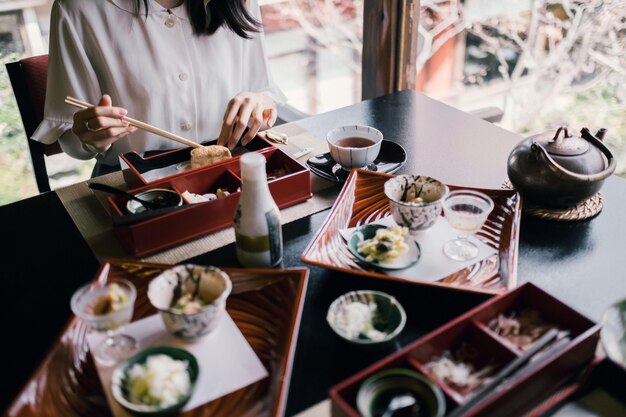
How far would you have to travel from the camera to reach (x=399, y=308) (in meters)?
0.95

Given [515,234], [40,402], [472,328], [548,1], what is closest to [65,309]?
[40,402]

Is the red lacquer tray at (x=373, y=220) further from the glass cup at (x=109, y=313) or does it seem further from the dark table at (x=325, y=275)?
the glass cup at (x=109, y=313)

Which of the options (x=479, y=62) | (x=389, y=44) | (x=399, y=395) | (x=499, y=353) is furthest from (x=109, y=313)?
(x=479, y=62)

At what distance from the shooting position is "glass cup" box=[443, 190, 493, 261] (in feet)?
3.69

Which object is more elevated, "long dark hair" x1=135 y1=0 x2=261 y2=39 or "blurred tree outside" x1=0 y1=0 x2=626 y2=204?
"long dark hair" x1=135 y1=0 x2=261 y2=39

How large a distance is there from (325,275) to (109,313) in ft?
1.40

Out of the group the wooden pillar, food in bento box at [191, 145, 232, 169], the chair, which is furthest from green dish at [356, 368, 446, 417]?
the wooden pillar

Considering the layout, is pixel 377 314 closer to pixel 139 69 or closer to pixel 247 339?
pixel 247 339

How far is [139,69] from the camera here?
1.77 meters

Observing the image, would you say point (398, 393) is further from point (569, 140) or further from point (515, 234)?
point (569, 140)

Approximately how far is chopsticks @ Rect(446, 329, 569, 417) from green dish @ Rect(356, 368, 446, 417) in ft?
0.11

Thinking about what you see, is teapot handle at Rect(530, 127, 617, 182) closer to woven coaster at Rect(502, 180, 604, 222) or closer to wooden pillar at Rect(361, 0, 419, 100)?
woven coaster at Rect(502, 180, 604, 222)

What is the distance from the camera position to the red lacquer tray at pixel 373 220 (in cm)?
107

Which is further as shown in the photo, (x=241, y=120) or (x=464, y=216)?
(x=241, y=120)
